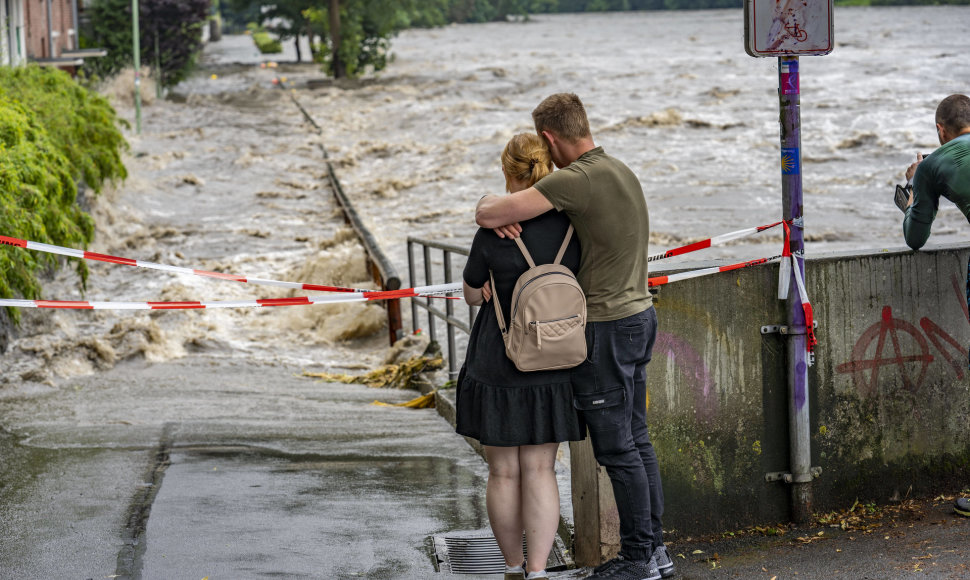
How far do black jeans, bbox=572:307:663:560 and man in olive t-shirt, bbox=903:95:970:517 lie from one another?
1542mm

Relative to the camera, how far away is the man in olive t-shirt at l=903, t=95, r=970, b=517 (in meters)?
4.87

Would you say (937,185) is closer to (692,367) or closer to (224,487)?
(692,367)

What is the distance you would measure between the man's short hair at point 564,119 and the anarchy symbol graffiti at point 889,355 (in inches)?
73.3

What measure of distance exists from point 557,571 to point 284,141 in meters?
30.7

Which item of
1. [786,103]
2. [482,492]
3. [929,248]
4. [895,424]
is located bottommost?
[482,492]

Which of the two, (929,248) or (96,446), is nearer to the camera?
(929,248)

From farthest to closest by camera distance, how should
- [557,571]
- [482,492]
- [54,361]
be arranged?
[54,361] → [482,492] → [557,571]

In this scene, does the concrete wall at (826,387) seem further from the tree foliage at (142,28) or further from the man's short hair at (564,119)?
the tree foliage at (142,28)

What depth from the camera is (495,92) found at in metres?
43.9

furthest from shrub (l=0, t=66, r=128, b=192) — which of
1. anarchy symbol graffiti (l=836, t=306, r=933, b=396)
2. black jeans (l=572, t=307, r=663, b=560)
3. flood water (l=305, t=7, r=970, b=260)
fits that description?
anarchy symbol graffiti (l=836, t=306, r=933, b=396)

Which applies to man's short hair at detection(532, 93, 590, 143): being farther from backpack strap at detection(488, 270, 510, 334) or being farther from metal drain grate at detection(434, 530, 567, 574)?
metal drain grate at detection(434, 530, 567, 574)

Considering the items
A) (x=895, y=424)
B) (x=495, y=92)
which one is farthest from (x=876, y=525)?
(x=495, y=92)

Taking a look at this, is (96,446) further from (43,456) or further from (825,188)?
(825,188)

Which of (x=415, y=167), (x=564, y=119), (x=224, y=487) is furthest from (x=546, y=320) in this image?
(x=415, y=167)
